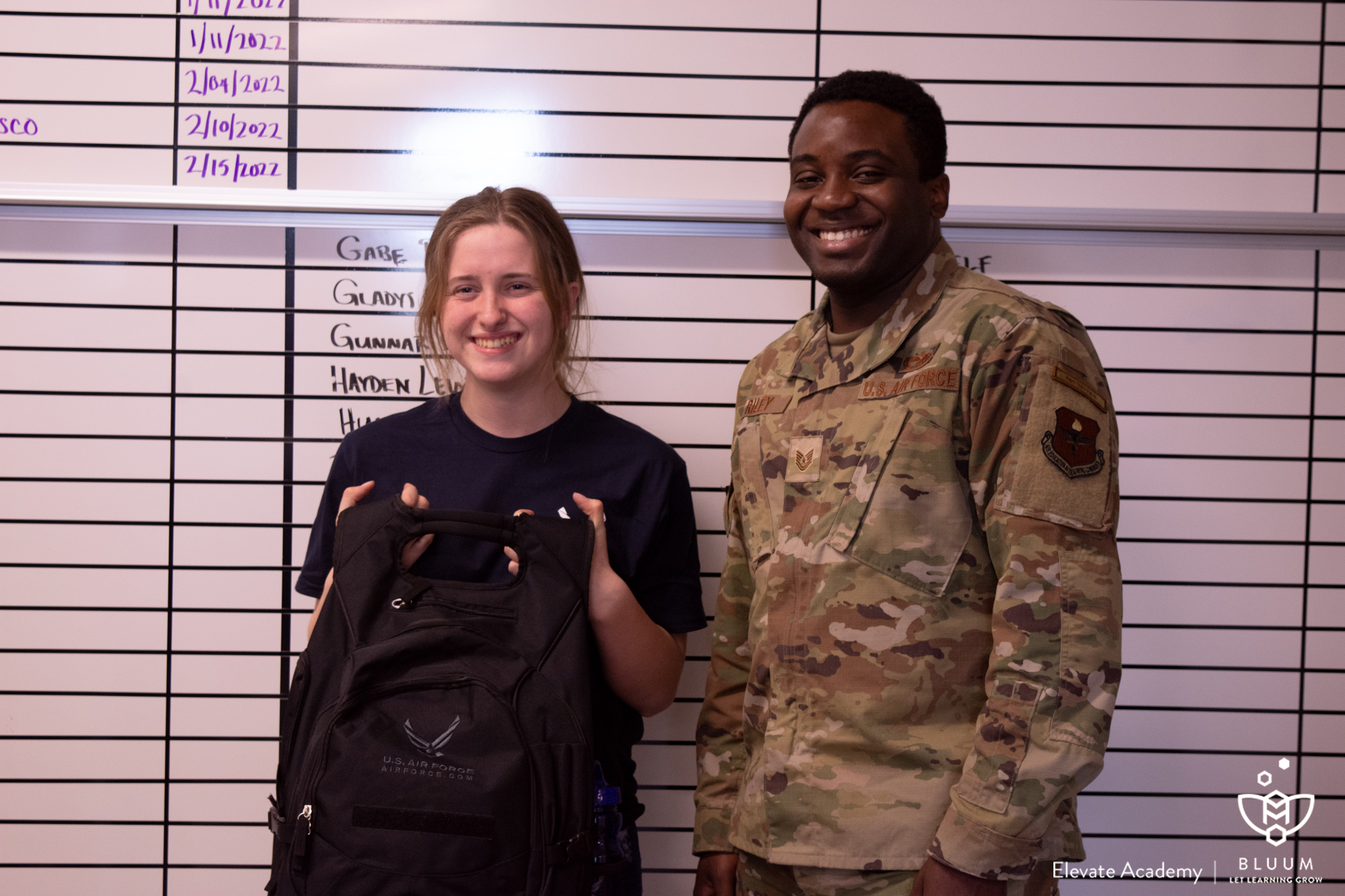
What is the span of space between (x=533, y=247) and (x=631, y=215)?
414mm

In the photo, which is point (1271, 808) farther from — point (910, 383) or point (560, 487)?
point (560, 487)

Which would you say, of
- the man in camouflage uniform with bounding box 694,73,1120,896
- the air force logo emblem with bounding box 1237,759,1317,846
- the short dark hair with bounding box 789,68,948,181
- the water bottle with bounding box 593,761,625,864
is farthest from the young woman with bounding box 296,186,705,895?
the air force logo emblem with bounding box 1237,759,1317,846

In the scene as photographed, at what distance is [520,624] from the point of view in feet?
5.17

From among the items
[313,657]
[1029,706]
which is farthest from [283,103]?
[1029,706]

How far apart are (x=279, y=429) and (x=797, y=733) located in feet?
5.92

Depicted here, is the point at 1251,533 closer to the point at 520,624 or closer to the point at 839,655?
the point at 839,655

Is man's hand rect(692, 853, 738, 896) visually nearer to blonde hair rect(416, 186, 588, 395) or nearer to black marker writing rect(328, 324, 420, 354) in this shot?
blonde hair rect(416, 186, 588, 395)

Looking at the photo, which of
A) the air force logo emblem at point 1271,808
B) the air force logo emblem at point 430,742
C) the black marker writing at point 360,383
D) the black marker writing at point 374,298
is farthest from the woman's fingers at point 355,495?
the air force logo emblem at point 1271,808

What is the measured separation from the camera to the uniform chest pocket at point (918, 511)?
1510mm

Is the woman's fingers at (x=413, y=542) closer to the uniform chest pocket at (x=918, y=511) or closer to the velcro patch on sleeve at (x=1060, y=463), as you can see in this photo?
the uniform chest pocket at (x=918, y=511)

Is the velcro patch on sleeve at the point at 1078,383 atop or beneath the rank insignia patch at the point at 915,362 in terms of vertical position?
beneath

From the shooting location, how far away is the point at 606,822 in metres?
1.60

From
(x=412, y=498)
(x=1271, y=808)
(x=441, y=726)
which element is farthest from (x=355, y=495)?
(x=1271, y=808)

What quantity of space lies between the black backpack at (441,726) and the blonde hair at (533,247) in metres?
0.50
